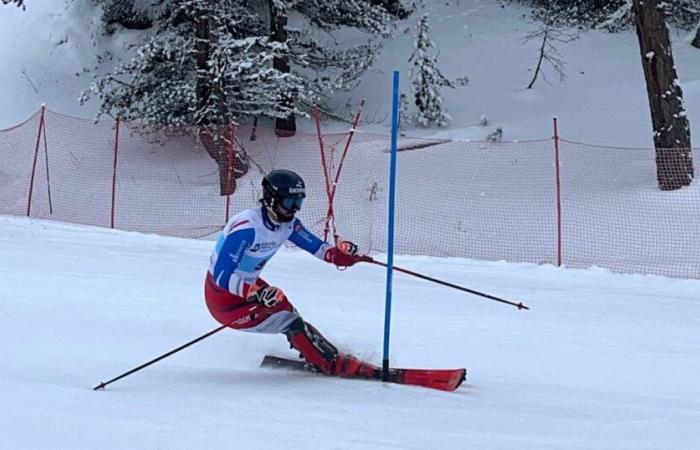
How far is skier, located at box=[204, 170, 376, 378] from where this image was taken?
19.4 ft

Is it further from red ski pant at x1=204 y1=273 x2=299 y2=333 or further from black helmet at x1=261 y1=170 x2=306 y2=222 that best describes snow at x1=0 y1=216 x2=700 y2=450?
black helmet at x1=261 y1=170 x2=306 y2=222

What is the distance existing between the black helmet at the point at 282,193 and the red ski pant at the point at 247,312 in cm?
59

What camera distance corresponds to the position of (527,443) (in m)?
4.79

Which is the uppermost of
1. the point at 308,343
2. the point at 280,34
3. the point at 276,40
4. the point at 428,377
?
the point at 280,34

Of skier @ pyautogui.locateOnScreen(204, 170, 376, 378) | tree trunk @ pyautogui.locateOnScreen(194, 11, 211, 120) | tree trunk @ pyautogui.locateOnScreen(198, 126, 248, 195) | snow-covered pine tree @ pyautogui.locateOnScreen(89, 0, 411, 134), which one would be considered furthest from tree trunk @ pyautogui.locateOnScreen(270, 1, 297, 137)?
skier @ pyautogui.locateOnScreen(204, 170, 376, 378)

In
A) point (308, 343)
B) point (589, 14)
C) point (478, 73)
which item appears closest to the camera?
point (308, 343)

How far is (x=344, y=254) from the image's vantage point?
6.41 metres

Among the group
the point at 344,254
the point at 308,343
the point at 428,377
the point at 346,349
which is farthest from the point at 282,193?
the point at 346,349

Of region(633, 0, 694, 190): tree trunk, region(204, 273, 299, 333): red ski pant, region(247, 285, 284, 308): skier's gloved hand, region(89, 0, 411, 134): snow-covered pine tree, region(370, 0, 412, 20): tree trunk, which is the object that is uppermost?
region(370, 0, 412, 20): tree trunk

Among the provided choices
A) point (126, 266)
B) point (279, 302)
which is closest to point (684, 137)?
point (126, 266)

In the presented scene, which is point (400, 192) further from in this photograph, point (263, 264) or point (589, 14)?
point (589, 14)

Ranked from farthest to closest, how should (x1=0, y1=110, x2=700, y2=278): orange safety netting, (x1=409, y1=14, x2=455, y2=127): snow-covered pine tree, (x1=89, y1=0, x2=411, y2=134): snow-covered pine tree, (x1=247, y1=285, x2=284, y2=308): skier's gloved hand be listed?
(x1=409, y1=14, x2=455, y2=127): snow-covered pine tree → (x1=89, y1=0, x2=411, y2=134): snow-covered pine tree → (x1=0, y1=110, x2=700, y2=278): orange safety netting → (x1=247, y1=285, x2=284, y2=308): skier's gloved hand

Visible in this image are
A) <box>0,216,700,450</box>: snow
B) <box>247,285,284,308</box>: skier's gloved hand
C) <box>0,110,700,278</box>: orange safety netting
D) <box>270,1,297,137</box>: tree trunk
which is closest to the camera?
<box>0,216,700,450</box>: snow

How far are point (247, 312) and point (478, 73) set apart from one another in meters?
18.0
